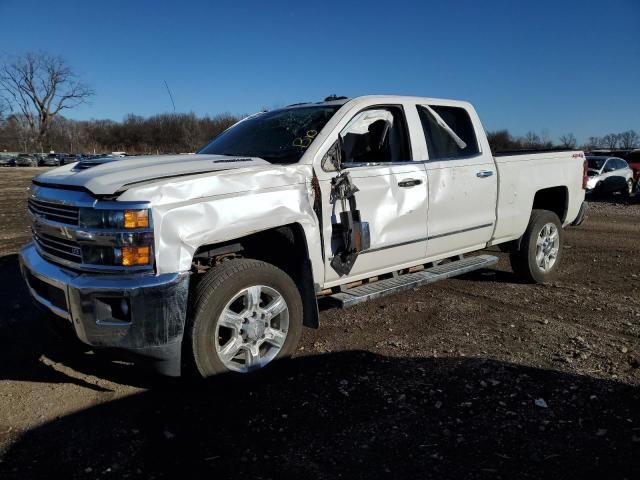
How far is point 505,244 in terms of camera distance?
19.3ft

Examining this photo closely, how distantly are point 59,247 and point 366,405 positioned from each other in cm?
221

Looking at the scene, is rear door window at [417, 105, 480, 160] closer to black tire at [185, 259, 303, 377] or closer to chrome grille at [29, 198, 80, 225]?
black tire at [185, 259, 303, 377]

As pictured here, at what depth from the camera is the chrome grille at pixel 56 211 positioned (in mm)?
3131

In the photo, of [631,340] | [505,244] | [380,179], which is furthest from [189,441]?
[505,244]

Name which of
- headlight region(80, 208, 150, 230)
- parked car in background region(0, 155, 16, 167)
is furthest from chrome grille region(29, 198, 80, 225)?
parked car in background region(0, 155, 16, 167)

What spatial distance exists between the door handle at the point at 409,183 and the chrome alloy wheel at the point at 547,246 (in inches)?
91.4

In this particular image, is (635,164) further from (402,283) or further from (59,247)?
(59,247)

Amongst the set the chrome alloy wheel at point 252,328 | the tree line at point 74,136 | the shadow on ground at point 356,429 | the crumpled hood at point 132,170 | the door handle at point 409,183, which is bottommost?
the shadow on ground at point 356,429

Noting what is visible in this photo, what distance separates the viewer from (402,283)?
429cm

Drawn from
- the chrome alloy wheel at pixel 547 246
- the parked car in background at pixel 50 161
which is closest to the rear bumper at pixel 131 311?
the chrome alloy wheel at pixel 547 246

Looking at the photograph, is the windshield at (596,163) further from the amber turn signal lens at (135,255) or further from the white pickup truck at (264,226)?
the amber turn signal lens at (135,255)

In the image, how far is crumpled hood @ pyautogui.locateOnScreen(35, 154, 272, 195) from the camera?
9.96ft

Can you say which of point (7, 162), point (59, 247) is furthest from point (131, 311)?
point (7, 162)

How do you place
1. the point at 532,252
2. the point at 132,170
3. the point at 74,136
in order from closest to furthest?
1. the point at 132,170
2. the point at 532,252
3. the point at 74,136
